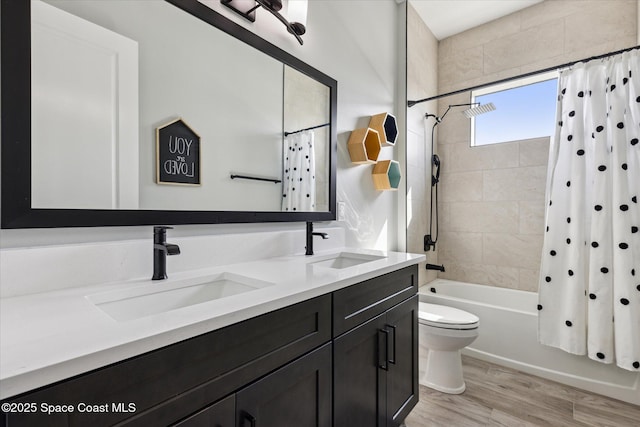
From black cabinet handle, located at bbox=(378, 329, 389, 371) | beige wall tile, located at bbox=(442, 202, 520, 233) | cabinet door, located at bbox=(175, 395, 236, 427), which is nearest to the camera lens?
cabinet door, located at bbox=(175, 395, 236, 427)

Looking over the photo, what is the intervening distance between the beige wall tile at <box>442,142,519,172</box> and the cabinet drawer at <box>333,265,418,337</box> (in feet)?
6.15

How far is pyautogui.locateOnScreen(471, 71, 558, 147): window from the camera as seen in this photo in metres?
2.66

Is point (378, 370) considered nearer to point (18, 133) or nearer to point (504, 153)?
point (18, 133)

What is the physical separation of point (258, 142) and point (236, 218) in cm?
37

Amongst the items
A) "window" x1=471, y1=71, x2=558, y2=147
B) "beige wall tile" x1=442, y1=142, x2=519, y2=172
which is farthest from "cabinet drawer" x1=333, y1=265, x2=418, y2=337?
"window" x1=471, y1=71, x2=558, y2=147

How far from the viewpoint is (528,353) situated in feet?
7.12

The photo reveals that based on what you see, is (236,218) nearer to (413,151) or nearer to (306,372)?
(306,372)

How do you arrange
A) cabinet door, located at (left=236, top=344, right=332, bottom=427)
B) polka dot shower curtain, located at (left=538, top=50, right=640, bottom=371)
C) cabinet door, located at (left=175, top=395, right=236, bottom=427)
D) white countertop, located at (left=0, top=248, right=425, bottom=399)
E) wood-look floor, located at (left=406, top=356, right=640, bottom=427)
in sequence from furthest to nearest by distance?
polka dot shower curtain, located at (left=538, top=50, right=640, bottom=371), wood-look floor, located at (left=406, top=356, right=640, bottom=427), cabinet door, located at (left=236, top=344, right=332, bottom=427), cabinet door, located at (left=175, top=395, right=236, bottom=427), white countertop, located at (left=0, top=248, right=425, bottom=399)

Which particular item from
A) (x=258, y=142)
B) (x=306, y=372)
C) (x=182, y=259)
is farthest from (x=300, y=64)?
(x=306, y=372)

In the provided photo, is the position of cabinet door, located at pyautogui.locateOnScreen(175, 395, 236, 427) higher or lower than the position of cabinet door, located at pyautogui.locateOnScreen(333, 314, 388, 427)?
higher

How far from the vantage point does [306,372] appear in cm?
91

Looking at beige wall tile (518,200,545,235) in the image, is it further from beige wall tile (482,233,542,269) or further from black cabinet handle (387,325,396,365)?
black cabinet handle (387,325,396,365)

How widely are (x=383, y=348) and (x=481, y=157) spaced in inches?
91.9

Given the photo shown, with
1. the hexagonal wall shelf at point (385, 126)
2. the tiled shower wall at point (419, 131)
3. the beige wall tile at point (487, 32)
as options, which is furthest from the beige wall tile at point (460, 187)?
the beige wall tile at point (487, 32)
